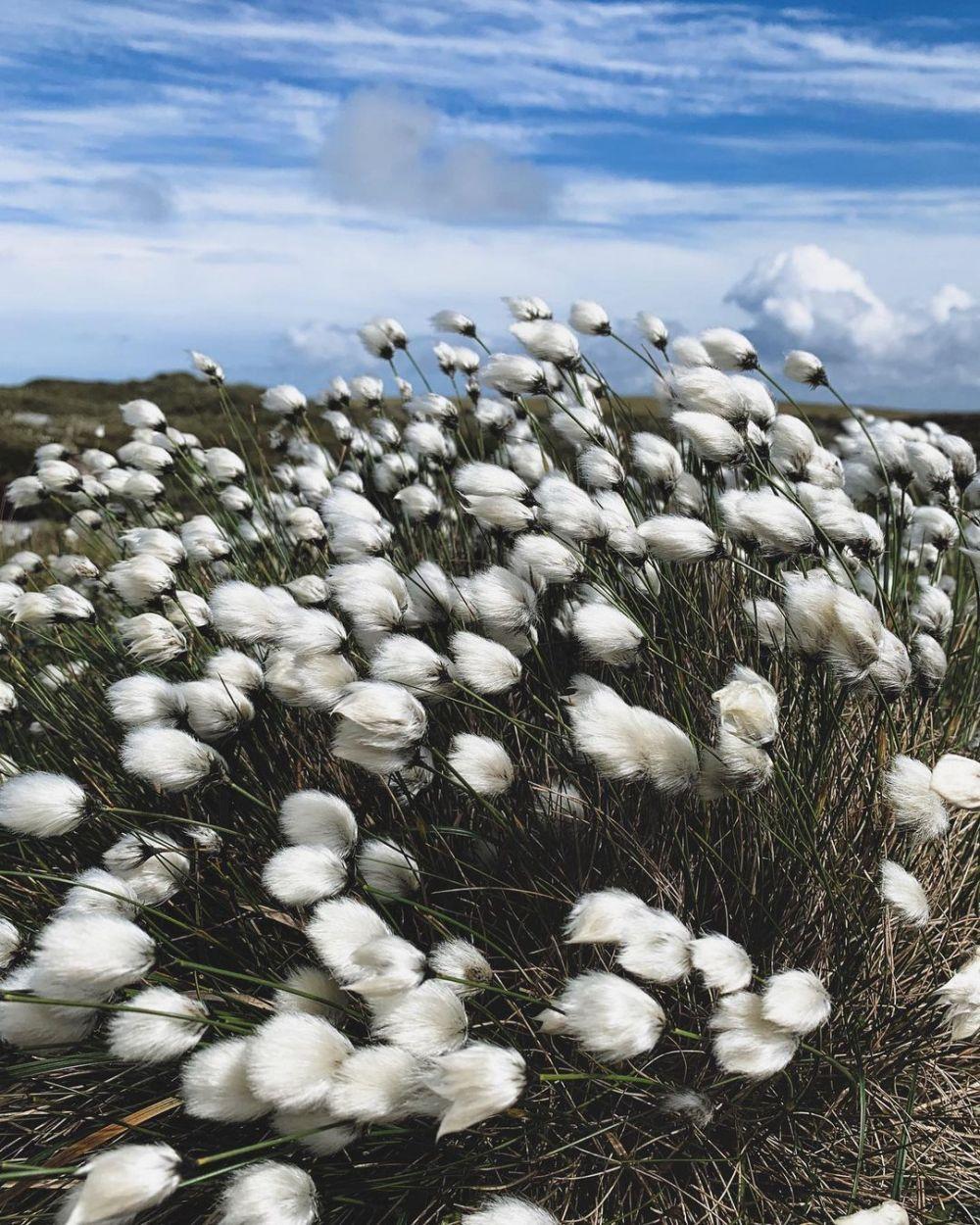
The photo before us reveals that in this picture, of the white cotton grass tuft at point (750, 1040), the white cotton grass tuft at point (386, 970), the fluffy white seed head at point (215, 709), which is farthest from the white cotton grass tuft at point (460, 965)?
the fluffy white seed head at point (215, 709)

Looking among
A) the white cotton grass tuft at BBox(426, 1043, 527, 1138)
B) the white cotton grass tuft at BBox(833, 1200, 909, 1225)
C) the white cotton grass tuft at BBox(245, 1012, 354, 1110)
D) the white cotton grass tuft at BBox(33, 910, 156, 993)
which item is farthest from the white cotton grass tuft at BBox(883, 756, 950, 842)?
the white cotton grass tuft at BBox(33, 910, 156, 993)

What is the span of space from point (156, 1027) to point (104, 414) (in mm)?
25105

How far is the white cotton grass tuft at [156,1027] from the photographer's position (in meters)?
1.77

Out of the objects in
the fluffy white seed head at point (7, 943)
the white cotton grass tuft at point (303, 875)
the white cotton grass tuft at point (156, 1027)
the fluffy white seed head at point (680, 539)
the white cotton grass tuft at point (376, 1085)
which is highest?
the fluffy white seed head at point (680, 539)

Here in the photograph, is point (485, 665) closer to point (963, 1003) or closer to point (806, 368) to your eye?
point (963, 1003)

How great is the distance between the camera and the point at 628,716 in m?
1.81

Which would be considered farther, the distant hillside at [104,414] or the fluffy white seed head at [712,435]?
the distant hillside at [104,414]

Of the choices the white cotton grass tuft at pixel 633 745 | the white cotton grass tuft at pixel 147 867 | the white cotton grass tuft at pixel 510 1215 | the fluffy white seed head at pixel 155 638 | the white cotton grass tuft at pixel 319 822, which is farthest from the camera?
the fluffy white seed head at pixel 155 638

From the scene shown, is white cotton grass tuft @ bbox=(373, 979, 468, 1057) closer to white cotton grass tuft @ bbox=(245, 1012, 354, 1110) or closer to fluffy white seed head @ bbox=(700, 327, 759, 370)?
white cotton grass tuft @ bbox=(245, 1012, 354, 1110)

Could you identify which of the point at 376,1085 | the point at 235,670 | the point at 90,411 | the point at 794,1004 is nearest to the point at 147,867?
the point at 235,670

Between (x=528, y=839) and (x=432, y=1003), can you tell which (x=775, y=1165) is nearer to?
(x=528, y=839)

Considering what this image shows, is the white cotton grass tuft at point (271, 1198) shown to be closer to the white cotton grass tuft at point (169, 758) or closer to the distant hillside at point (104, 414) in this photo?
the white cotton grass tuft at point (169, 758)

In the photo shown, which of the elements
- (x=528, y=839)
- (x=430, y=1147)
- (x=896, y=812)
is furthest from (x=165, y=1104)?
(x=896, y=812)

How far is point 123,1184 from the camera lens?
4.99ft
